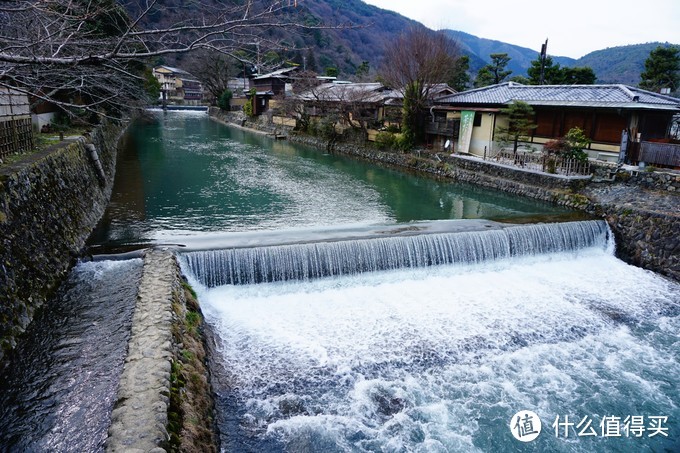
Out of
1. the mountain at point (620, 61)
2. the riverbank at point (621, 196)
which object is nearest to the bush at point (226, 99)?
the riverbank at point (621, 196)

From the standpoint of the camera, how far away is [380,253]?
11133 mm

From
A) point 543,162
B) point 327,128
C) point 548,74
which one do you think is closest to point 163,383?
point 543,162

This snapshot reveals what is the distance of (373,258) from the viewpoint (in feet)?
36.2

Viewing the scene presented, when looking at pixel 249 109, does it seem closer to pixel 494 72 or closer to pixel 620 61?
pixel 494 72

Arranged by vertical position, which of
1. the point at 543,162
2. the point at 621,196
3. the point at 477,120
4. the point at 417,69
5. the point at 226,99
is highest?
the point at 417,69

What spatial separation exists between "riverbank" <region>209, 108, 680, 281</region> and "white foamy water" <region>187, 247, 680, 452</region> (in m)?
1.60

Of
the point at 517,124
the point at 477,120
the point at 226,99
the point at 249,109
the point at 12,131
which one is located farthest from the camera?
the point at 226,99

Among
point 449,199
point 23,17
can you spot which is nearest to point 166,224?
point 23,17

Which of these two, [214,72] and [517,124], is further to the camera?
[214,72]

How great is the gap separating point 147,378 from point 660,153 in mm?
16925

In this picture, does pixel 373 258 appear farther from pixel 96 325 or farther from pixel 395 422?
pixel 96 325

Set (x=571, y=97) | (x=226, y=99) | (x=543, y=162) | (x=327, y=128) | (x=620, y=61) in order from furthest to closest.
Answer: (x=620, y=61) < (x=226, y=99) < (x=327, y=128) < (x=571, y=97) < (x=543, y=162)

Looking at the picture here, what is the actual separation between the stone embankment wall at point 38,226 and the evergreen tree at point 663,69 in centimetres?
3171

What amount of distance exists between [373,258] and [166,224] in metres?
6.35
